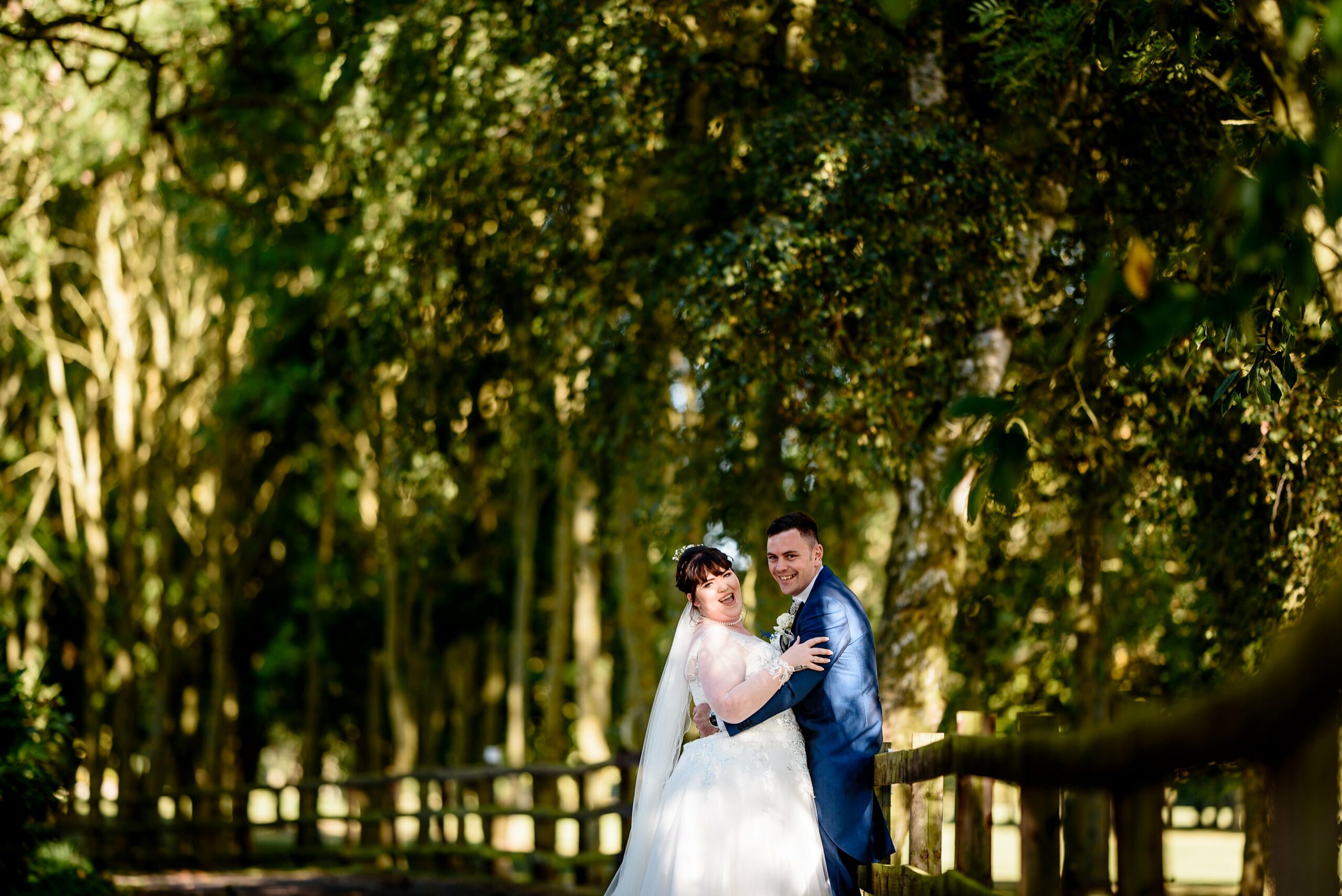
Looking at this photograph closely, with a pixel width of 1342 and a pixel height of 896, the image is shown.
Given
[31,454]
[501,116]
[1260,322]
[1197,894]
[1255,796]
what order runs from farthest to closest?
[31,454], [1197,894], [501,116], [1255,796], [1260,322]

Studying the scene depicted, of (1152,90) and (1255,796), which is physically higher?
(1152,90)

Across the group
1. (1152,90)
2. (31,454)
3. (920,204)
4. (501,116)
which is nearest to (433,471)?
(501,116)

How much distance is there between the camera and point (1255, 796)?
259 inches

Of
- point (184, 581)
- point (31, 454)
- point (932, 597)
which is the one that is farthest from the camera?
point (31, 454)

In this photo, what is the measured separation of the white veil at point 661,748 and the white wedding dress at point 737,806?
69mm

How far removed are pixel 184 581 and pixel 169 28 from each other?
10.5 metres

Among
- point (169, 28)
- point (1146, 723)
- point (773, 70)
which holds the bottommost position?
point (1146, 723)

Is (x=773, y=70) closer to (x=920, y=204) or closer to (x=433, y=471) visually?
(x=920, y=204)

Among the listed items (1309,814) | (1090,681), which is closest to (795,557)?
(1309,814)

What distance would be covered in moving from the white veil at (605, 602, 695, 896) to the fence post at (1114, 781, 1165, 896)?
391 centimetres

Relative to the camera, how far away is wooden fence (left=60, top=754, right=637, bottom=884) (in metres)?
13.7

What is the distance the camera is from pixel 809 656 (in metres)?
5.45

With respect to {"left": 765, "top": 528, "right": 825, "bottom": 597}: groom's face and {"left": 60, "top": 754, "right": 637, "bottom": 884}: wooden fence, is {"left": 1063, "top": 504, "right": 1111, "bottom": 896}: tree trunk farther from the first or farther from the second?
{"left": 765, "top": 528, "right": 825, "bottom": 597}: groom's face

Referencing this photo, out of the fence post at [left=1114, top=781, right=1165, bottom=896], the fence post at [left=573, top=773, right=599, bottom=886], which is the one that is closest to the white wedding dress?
the fence post at [left=1114, top=781, right=1165, bottom=896]
